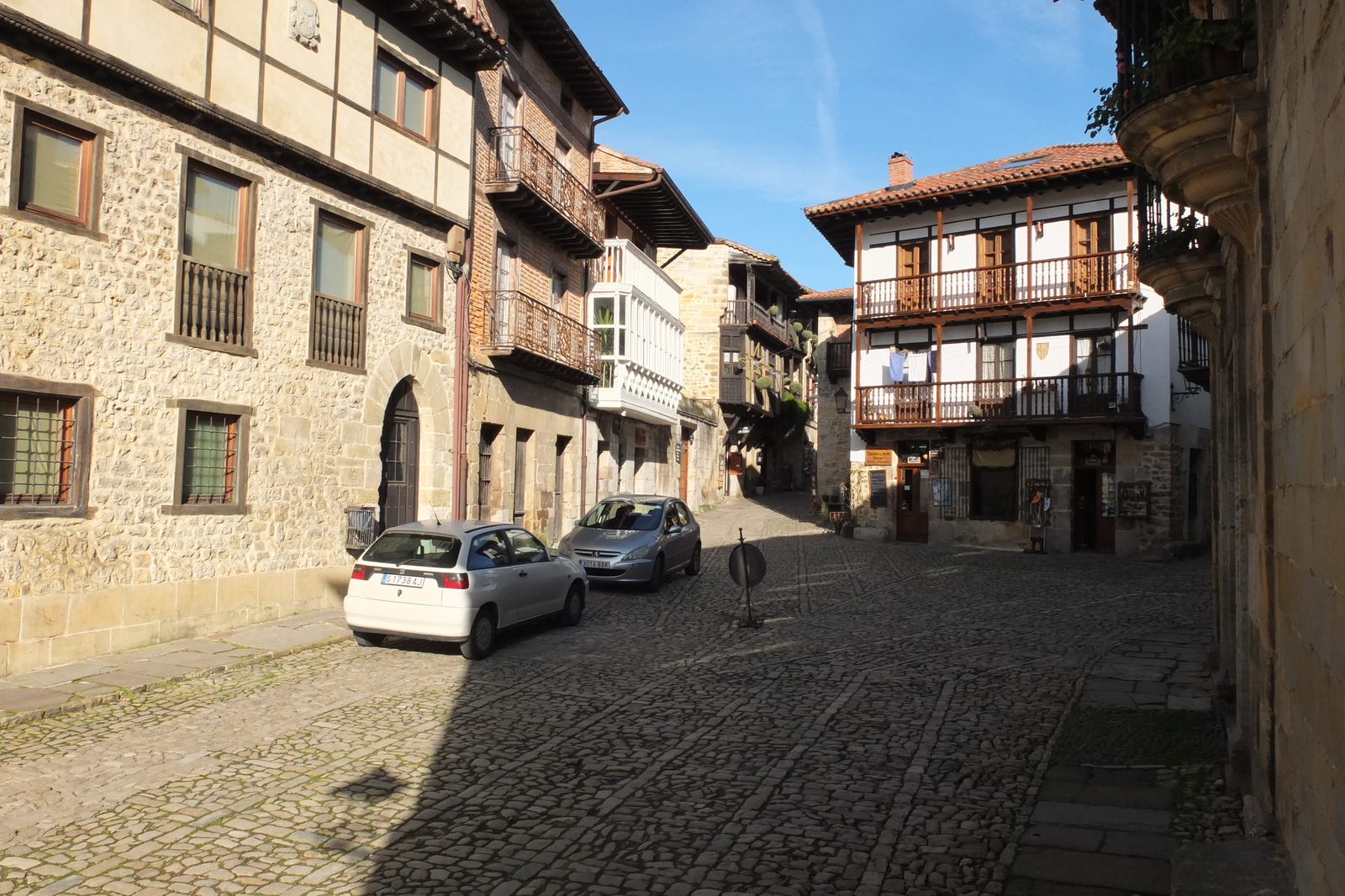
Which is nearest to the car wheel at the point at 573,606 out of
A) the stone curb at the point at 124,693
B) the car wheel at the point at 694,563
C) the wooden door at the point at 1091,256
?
the stone curb at the point at 124,693

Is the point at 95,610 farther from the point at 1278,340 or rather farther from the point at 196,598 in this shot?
the point at 1278,340

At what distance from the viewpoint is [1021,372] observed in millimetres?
26562

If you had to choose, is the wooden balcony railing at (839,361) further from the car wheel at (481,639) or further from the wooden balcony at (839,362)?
the car wheel at (481,639)

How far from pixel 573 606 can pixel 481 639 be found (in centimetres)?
241

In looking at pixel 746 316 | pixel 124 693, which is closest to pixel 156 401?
pixel 124 693

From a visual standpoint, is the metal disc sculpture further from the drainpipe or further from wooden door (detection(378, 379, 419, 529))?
the drainpipe

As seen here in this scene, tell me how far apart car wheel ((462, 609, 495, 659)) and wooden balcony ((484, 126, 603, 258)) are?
34.4 feet

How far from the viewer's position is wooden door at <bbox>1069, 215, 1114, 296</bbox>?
2509cm

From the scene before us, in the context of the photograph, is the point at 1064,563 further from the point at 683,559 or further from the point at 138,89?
the point at 138,89

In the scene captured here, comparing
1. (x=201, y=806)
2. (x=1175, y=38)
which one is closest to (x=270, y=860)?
(x=201, y=806)

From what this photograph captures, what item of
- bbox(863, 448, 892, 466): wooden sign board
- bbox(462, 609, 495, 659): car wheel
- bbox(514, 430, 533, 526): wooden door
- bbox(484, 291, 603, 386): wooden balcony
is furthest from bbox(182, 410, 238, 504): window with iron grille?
bbox(863, 448, 892, 466): wooden sign board

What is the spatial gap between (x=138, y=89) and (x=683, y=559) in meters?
11.0

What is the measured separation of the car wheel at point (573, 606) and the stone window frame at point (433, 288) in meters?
5.64

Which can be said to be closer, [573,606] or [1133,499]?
[573,606]
